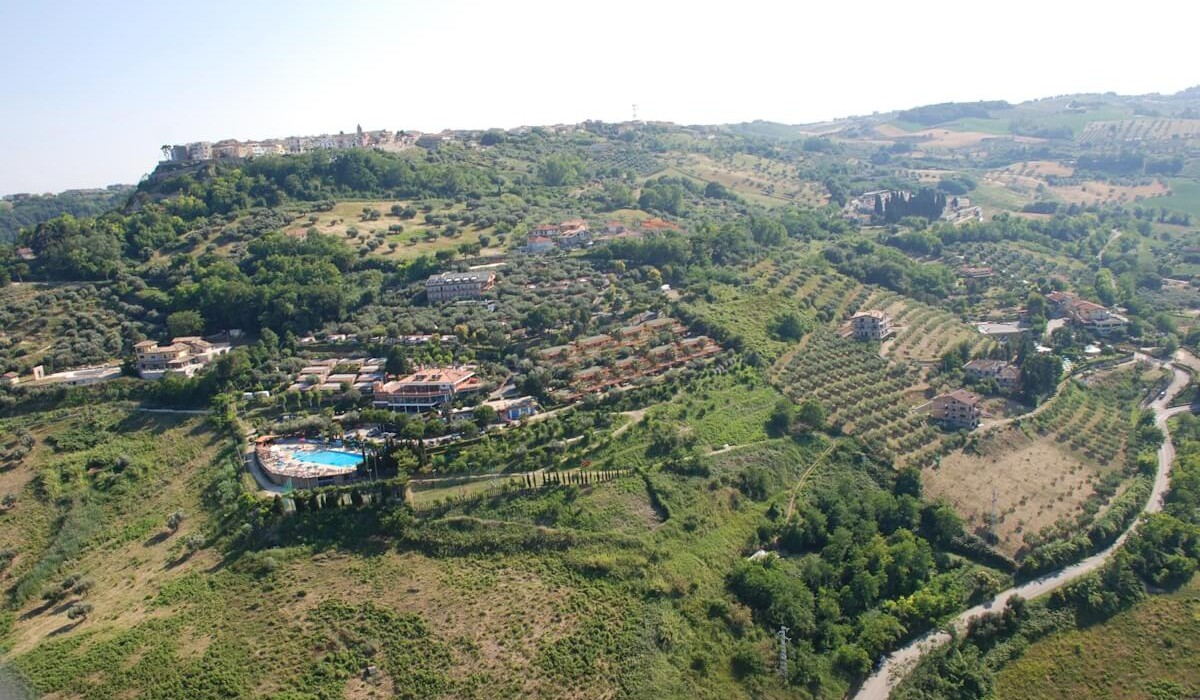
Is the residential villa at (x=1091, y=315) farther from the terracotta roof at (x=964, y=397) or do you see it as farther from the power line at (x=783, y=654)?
the power line at (x=783, y=654)

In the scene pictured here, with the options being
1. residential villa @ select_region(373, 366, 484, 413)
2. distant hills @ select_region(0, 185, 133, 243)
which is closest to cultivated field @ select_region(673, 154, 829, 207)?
residential villa @ select_region(373, 366, 484, 413)

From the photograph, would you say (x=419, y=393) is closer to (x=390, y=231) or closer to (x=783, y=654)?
(x=783, y=654)

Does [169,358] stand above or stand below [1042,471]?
above

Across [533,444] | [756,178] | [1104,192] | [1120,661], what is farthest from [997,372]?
[1104,192]

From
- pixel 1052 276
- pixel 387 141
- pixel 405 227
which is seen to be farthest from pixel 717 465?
pixel 387 141

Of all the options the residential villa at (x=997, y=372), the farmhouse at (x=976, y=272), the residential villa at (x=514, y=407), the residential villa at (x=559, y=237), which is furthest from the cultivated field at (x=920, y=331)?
the residential villa at (x=514, y=407)
